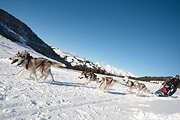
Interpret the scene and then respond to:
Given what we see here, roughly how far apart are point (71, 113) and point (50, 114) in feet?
1.87

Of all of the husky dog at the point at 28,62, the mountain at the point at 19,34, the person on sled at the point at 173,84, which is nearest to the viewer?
the husky dog at the point at 28,62

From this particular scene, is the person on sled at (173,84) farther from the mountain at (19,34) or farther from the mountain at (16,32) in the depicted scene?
the mountain at (16,32)

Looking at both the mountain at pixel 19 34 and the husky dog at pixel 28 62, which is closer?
the husky dog at pixel 28 62

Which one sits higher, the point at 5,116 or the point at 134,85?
the point at 134,85

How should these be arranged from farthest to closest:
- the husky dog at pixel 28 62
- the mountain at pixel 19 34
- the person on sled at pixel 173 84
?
the mountain at pixel 19 34
the person on sled at pixel 173 84
the husky dog at pixel 28 62

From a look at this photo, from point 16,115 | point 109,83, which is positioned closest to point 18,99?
point 16,115

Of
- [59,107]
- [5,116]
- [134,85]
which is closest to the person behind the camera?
[5,116]

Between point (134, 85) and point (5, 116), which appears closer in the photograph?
point (5, 116)

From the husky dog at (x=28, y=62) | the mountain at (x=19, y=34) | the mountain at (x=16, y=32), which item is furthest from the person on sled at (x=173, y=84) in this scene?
the mountain at (x=16, y=32)

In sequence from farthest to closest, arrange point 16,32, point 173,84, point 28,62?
point 16,32, point 173,84, point 28,62

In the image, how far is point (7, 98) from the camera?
3.19 meters

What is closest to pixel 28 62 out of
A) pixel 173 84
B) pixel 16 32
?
pixel 173 84

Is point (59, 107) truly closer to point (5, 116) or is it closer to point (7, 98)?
point (5, 116)

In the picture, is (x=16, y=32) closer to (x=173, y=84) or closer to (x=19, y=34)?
(x=19, y=34)
